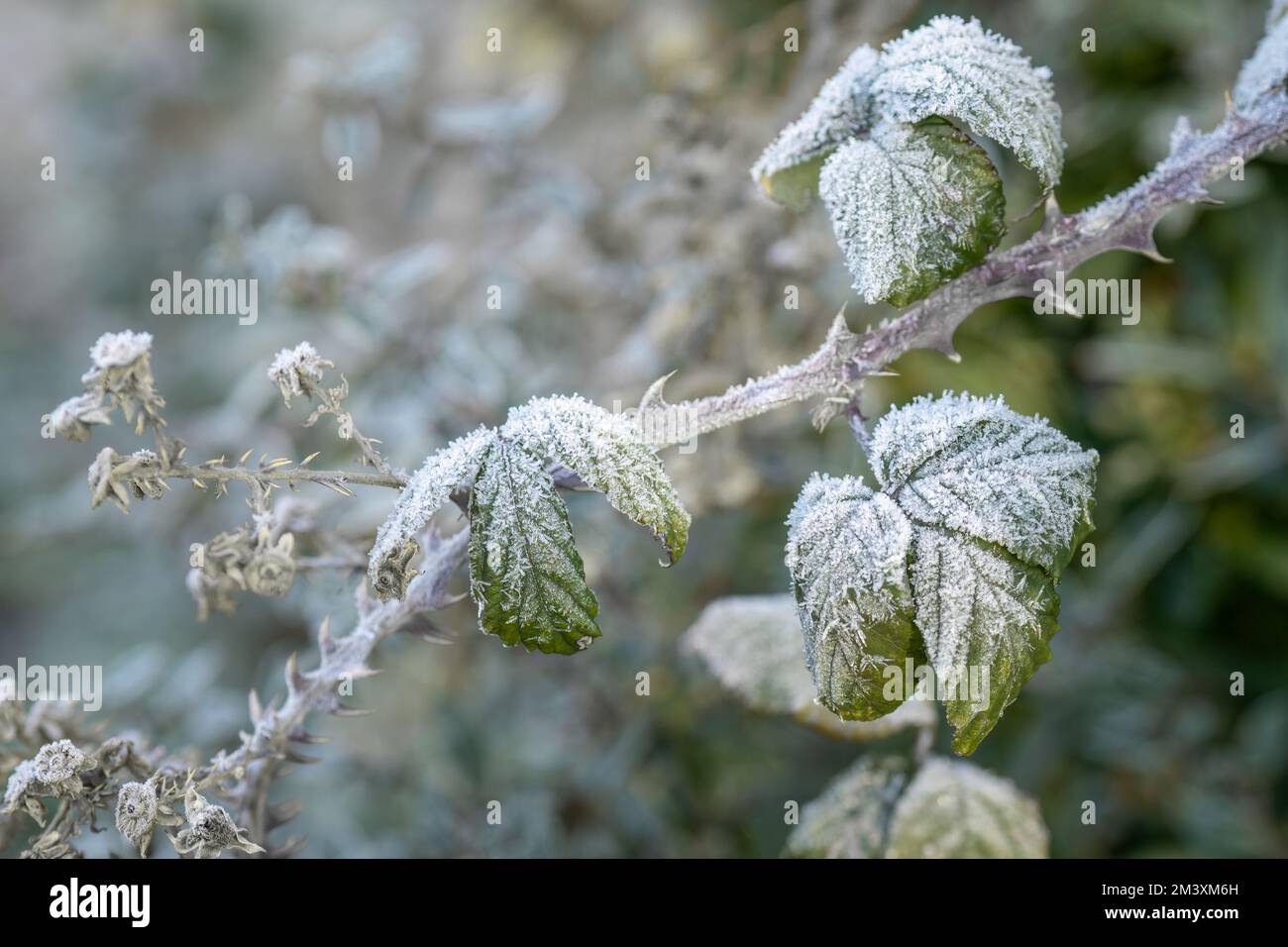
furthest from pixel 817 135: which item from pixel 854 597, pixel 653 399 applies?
pixel 854 597

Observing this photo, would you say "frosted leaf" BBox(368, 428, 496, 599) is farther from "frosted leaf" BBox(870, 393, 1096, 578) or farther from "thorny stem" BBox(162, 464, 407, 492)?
"frosted leaf" BBox(870, 393, 1096, 578)

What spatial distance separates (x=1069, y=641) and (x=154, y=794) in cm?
121

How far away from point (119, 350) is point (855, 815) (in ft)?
2.38

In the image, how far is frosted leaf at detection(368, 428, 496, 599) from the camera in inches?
25.3

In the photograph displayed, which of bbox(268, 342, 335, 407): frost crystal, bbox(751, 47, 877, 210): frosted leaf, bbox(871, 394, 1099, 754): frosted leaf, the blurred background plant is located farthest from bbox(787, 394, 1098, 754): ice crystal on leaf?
the blurred background plant

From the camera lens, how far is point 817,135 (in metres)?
0.75

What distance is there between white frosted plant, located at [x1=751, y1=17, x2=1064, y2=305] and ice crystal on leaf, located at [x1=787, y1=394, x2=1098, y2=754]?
12cm

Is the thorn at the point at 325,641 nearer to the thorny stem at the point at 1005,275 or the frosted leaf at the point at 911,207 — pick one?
the thorny stem at the point at 1005,275

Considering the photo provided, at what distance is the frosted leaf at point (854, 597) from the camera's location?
658 mm

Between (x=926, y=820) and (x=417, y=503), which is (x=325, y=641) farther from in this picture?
(x=926, y=820)
